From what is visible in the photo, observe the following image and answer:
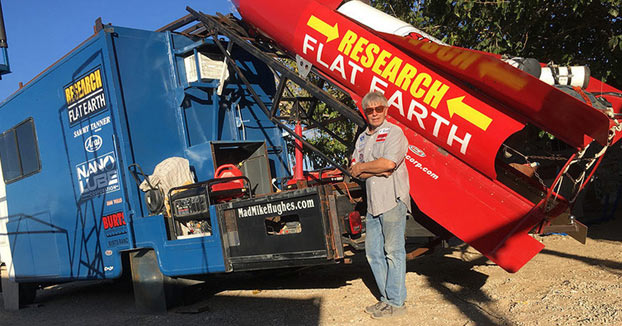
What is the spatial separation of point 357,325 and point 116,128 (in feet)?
11.6

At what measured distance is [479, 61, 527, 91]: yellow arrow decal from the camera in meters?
3.88


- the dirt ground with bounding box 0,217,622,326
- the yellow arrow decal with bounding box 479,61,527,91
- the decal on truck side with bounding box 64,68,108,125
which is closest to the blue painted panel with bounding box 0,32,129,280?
the decal on truck side with bounding box 64,68,108,125

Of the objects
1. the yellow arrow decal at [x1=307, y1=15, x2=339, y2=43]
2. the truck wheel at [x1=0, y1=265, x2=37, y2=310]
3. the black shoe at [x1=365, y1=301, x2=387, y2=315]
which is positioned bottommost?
the black shoe at [x1=365, y1=301, x2=387, y2=315]

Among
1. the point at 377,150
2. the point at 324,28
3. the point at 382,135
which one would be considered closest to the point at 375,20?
the point at 324,28

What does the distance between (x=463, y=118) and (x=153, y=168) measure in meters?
3.68

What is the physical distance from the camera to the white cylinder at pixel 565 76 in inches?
172

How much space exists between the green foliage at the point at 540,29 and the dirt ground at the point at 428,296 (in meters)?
2.57

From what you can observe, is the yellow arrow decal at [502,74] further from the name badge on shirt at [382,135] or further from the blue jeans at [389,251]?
the blue jeans at [389,251]

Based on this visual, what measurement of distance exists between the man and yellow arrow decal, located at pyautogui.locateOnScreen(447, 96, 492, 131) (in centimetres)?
53

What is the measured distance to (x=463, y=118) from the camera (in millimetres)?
4254

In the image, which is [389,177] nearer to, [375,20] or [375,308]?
[375,308]

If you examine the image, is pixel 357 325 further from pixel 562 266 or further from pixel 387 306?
pixel 562 266

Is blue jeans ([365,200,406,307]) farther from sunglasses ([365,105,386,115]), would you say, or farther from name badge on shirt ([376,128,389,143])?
sunglasses ([365,105,386,115])

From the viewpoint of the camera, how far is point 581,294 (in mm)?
4207
